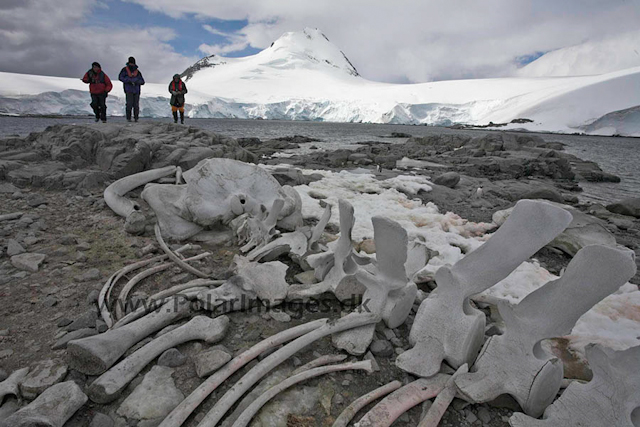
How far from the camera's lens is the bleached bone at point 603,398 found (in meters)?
1.48

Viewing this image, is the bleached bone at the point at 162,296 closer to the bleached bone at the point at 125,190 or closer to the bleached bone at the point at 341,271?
the bleached bone at the point at 341,271

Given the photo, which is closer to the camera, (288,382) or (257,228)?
(288,382)

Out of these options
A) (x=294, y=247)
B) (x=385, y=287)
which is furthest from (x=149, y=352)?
(x=294, y=247)

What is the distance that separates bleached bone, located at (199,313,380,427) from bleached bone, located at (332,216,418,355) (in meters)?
0.06

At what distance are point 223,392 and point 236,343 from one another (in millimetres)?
448

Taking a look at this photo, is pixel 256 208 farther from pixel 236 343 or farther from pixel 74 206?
pixel 74 206

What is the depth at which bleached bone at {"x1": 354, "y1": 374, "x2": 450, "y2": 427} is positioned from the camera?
5.35 ft

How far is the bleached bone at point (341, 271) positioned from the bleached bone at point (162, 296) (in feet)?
2.41

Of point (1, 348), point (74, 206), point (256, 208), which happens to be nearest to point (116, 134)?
point (74, 206)

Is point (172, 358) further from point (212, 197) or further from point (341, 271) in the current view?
point (212, 197)

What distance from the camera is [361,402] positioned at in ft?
5.63

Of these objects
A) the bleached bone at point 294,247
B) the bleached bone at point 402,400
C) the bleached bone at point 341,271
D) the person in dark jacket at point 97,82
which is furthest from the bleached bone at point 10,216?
the person in dark jacket at point 97,82

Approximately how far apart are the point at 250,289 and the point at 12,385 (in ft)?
4.57

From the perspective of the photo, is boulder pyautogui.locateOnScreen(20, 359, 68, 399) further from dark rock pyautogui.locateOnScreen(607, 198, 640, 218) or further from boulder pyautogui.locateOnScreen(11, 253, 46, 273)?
dark rock pyautogui.locateOnScreen(607, 198, 640, 218)
